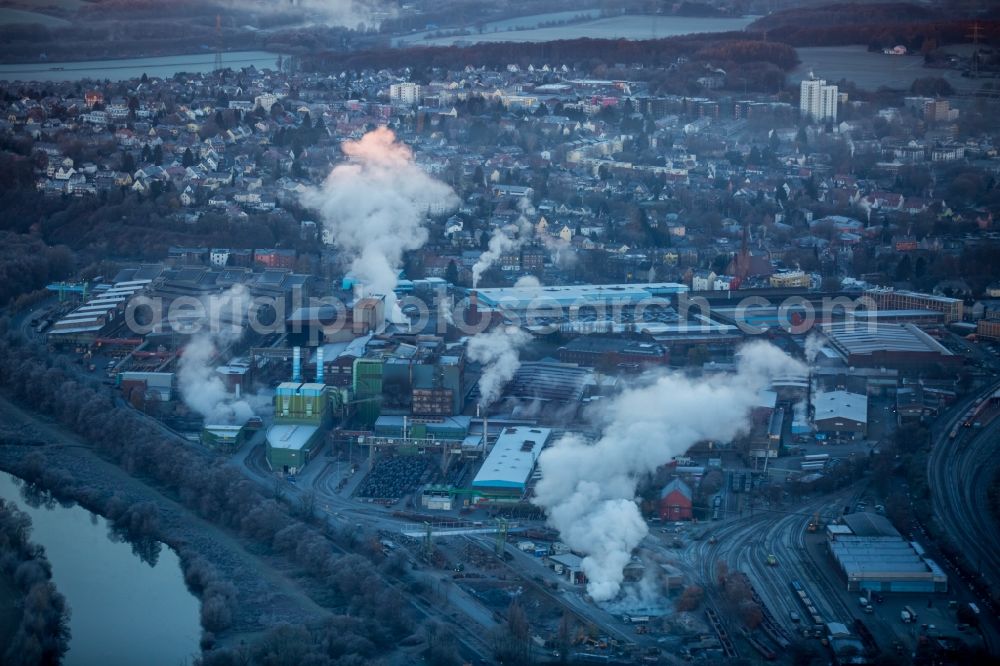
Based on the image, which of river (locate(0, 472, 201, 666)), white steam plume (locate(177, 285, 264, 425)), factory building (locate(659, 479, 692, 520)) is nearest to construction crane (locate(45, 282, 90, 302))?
white steam plume (locate(177, 285, 264, 425))

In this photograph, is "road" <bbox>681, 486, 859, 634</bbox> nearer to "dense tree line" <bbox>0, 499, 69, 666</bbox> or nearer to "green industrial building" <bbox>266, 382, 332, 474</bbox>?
"green industrial building" <bbox>266, 382, 332, 474</bbox>

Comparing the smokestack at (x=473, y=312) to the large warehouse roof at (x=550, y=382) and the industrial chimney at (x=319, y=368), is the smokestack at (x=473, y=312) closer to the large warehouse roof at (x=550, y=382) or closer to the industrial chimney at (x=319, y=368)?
the large warehouse roof at (x=550, y=382)

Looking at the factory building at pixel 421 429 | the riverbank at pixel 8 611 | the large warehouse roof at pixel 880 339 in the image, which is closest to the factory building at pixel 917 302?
the large warehouse roof at pixel 880 339

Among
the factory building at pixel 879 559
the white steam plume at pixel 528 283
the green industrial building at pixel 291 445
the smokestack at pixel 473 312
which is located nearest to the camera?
the factory building at pixel 879 559

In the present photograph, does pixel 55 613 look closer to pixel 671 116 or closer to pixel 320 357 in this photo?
pixel 320 357

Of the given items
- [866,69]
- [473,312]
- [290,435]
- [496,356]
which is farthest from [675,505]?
[866,69]

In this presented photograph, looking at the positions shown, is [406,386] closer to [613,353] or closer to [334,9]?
[613,353]
